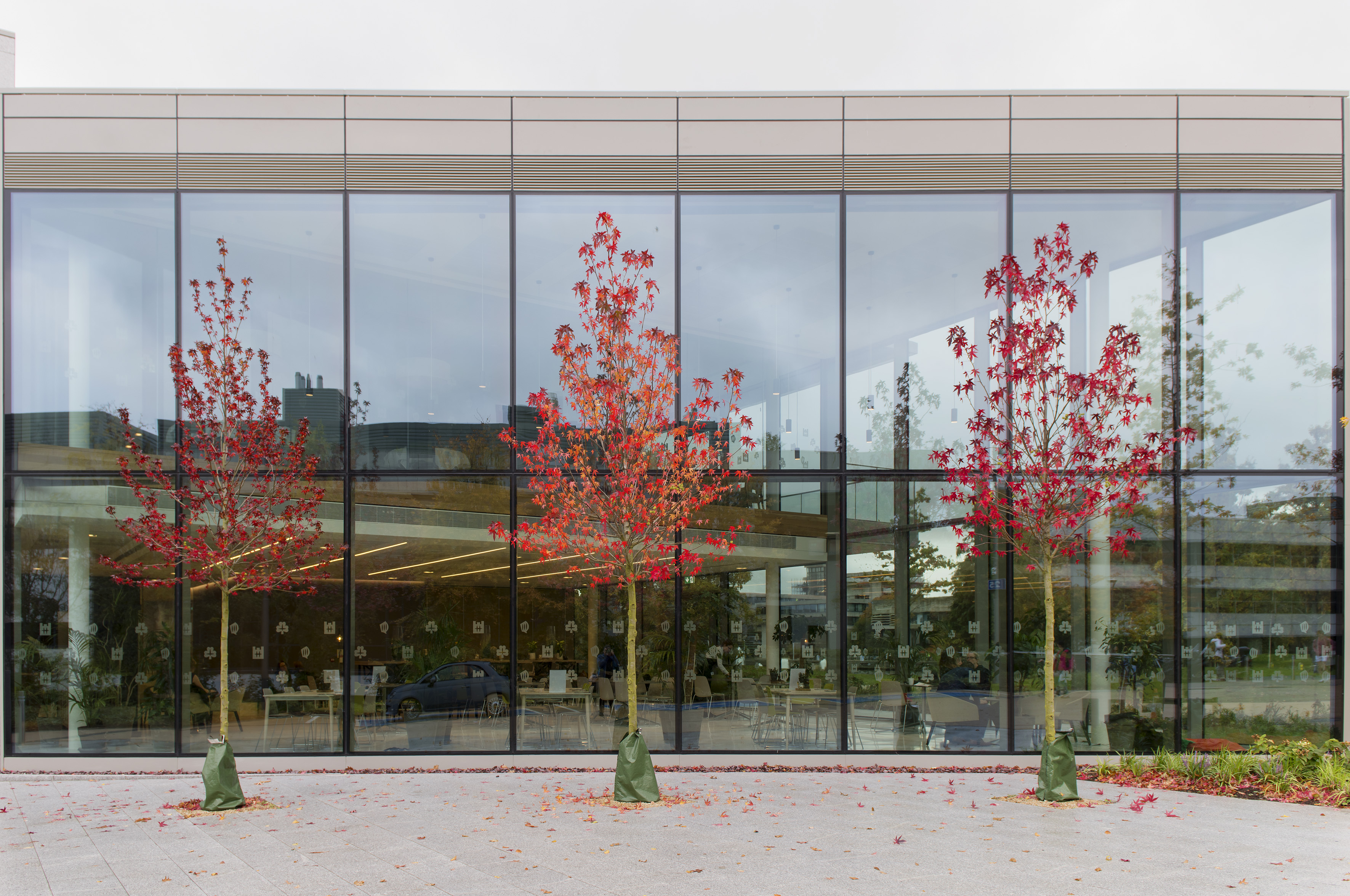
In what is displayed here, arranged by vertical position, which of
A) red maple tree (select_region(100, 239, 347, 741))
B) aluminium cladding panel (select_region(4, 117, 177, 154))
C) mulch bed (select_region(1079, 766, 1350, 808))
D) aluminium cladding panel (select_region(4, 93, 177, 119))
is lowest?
mulch bed (select_region(1079, 766, 1350, 808))

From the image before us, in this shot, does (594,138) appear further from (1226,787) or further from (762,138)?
(1226,787)

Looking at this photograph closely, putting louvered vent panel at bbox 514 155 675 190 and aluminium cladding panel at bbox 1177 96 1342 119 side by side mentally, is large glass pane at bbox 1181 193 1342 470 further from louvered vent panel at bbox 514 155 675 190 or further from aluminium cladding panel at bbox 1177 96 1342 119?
louvered vent panel at bbox 514 155 675 190

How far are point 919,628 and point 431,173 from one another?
30.6 feet

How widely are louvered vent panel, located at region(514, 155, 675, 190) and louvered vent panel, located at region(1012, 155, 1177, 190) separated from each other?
508 centimetres

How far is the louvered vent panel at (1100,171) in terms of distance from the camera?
46.1ft

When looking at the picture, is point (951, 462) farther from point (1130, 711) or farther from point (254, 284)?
point (254, 284)

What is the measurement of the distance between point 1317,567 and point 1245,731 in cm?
248

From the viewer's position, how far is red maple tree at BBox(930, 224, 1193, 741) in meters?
11.3

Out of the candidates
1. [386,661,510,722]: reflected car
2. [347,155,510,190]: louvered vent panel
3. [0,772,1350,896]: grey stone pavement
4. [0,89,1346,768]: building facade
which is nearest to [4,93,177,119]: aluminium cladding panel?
[0,89,1346,768]: building facade

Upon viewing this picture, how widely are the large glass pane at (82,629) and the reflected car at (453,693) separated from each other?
3.14 m

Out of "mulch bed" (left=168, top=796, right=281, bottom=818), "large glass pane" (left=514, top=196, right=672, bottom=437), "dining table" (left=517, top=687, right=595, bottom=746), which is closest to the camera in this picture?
"mulch bed" (left=168, top=796, right=281, bottom=818)

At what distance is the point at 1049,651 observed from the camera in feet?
36.9

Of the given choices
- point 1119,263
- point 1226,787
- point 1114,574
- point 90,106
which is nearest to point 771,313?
point 1119,263

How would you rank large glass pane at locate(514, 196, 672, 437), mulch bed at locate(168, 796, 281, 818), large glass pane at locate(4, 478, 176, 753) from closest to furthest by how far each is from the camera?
mulch bed at locate(168, 796, 281, 818) < large glass pane at locate(4, 478, 176, 753) < large glass pane at locate(514, 196, 672, 437)
